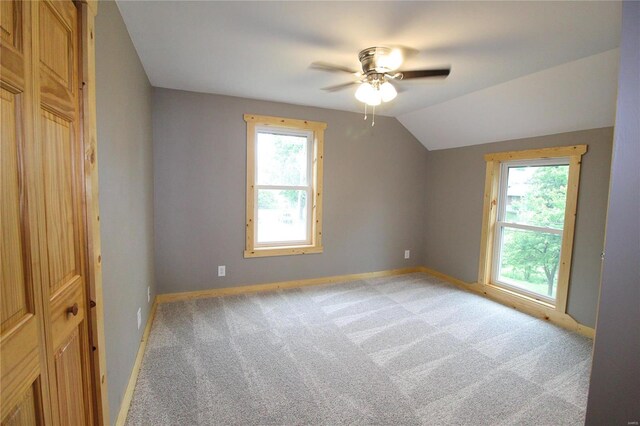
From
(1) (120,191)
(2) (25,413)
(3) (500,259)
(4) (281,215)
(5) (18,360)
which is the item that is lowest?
(3) (500,259)

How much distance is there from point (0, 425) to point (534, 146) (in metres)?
4.22

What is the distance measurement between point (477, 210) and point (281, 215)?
2606 mm

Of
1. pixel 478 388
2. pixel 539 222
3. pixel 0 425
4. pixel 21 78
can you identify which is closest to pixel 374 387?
pixel 478 388

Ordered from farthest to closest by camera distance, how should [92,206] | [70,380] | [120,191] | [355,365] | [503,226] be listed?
[503,226] < [355,365] < [120,191] < [92,206] < [70,380]

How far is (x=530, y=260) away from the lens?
341 cm

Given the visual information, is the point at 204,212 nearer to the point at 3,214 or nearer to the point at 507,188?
the point at 3,214

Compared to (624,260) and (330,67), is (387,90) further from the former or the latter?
(624,260)

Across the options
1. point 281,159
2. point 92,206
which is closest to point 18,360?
point 92,206

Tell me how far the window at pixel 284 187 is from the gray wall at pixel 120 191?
4.25 feet

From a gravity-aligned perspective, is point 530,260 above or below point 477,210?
below

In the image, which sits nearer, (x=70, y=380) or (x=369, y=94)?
(x=70, y=380)

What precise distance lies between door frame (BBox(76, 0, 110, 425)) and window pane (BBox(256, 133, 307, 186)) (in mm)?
2376

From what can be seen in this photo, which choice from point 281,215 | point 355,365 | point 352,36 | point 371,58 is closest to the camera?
point 352,36

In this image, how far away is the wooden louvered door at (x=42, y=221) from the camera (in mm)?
701
